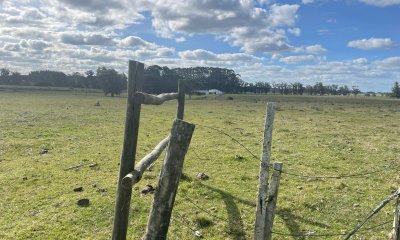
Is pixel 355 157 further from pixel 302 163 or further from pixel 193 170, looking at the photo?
pixel 193 170

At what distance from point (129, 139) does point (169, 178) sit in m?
0.91

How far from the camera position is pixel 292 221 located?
27.9ft

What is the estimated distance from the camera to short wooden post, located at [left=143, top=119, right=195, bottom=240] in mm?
4992

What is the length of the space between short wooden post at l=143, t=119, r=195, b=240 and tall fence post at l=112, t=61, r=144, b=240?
644 mm

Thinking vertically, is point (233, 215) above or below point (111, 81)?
below

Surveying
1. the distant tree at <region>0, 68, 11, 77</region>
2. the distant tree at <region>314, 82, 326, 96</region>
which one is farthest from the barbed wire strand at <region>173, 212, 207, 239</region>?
the distant tree at <region>314, 82, 326, 96</region>

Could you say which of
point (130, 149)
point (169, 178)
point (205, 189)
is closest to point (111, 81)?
point (205, 189)

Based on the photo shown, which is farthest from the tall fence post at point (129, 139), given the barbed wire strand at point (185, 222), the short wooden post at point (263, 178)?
the barbed wire strand at point (185, 222)

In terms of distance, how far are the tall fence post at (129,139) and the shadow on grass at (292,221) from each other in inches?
157

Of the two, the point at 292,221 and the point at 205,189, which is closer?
the point at 292,221

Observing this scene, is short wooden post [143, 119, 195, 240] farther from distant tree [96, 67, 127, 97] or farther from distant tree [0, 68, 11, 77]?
distant tree [0, 68, 11, 77]

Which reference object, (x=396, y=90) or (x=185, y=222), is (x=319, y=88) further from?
(x=185, y=222)

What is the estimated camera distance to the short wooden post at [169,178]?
16.4 ft

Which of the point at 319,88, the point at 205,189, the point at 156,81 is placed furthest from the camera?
the point at 319,88
